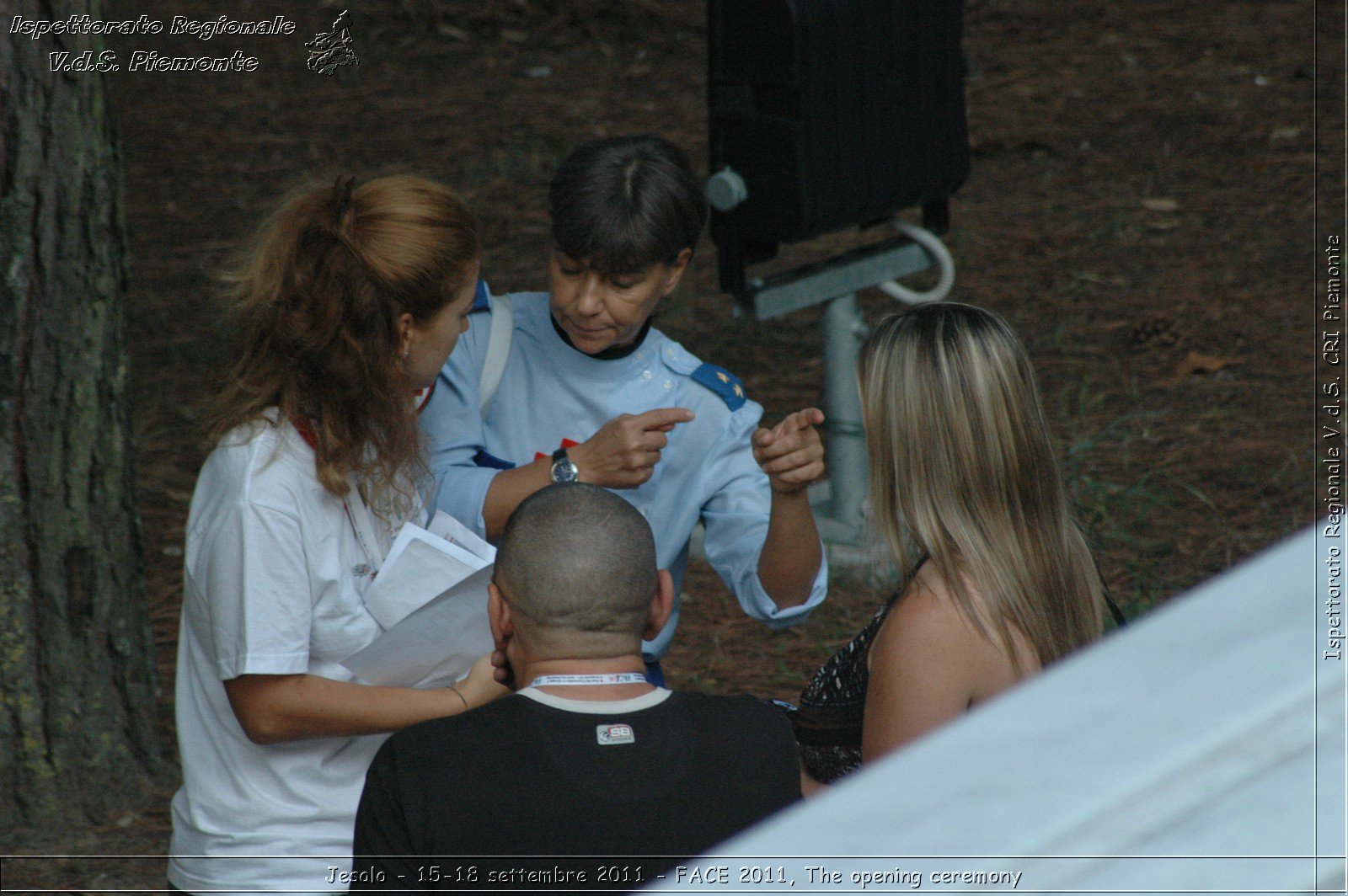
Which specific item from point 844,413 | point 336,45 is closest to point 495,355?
point 844,413

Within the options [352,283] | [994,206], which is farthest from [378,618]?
[994,206]

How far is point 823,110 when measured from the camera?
Answer: 14.6ft

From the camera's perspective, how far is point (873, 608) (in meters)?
5.00

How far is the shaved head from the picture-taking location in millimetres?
1896

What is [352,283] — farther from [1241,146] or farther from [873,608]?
[1241,146]

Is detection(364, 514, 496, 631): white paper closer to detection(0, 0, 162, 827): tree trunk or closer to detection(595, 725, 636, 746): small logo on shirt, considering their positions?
detection(595, 725, 636, 746): small logo on shirt

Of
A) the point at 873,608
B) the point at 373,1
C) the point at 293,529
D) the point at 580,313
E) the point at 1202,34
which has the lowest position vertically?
the point at 873,608

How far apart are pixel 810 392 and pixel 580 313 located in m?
3.80

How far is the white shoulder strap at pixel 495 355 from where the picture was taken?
2.83 m

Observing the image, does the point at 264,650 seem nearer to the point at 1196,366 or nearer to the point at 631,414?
the point at 631,414

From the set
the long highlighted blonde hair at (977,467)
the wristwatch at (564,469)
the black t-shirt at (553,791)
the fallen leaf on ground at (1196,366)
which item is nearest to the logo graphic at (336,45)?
the fallen leaf on ground at (1196,366)

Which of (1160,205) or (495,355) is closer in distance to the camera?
(495,355)

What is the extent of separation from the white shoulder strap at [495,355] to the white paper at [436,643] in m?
0.60

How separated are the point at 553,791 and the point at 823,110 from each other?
3.18m
